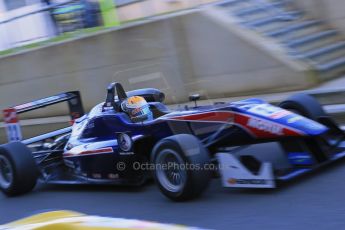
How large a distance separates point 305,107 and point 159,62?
563cm

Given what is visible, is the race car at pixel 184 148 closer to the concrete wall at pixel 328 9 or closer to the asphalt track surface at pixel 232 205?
the asphalt track surface at pixel 232 205

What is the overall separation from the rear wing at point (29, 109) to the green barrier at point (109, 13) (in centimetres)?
467

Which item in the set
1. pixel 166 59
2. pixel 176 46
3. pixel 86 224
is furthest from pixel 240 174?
pixel 166 59

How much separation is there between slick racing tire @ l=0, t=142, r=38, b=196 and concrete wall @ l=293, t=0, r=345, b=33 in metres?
7.04

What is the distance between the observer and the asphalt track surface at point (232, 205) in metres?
5.01

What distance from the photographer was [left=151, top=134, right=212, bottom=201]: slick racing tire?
5.64 metres

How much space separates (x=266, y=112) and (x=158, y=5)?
728 centimetres

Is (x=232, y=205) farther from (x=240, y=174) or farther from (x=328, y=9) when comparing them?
(x=328, y=9)

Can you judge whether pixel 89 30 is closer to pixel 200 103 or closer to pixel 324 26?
pixel 324 26

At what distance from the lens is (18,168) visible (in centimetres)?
730

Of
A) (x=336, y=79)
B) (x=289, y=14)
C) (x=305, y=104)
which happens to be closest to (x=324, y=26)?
(x=289, y=14)

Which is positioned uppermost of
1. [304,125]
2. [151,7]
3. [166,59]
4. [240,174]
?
[151,7]

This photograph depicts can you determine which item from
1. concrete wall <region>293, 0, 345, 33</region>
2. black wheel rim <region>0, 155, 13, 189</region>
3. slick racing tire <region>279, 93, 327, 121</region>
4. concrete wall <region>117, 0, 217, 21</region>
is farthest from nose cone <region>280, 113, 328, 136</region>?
concrete wall <region>117, 0, 217, 21</region>

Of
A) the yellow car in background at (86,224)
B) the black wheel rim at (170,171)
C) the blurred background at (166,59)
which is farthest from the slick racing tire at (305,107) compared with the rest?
the yellow car in background at (86,224)
